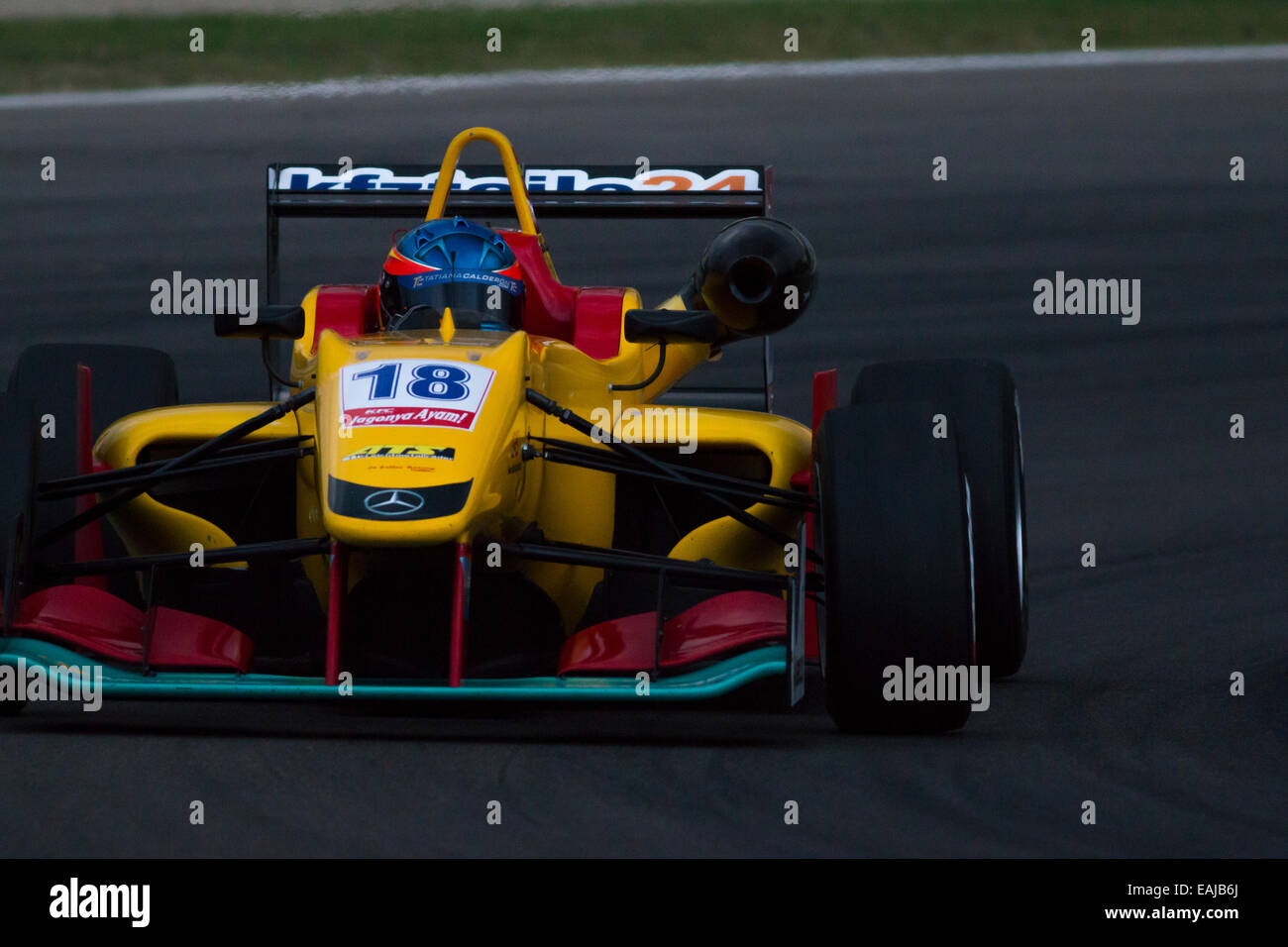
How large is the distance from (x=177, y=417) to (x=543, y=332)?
5.04ft

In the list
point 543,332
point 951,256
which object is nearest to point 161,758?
point 543,332

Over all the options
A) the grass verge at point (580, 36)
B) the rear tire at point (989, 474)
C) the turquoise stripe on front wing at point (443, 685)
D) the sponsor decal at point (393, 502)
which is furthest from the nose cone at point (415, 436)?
the grass verge at point (580, 36)

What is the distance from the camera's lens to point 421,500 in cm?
677

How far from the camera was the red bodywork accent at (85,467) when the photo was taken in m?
8.01

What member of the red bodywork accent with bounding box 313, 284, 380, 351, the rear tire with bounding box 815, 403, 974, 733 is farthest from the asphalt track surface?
the red bodywork accent with bounding box 313, 284, 380, 351

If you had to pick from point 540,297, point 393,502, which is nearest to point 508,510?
point 393,502

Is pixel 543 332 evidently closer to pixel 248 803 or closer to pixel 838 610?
pixel 838 610

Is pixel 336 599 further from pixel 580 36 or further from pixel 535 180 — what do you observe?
pixel 580 36

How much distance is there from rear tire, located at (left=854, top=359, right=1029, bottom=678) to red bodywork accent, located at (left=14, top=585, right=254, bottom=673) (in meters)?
2.25

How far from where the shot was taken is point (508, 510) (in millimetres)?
7273

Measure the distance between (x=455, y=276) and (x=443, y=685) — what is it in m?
1.95

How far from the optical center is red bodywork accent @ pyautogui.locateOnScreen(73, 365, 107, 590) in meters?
8.01

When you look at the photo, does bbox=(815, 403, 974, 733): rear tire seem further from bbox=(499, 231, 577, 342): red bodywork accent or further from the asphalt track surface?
bbox=(499, 231, 577, 342): red bodywork accent

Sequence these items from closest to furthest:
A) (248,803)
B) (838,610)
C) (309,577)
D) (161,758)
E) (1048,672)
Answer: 1. (248,803)
2. (161,758)
3. (838,610)
4. (309,577)
5. (1048,672)
